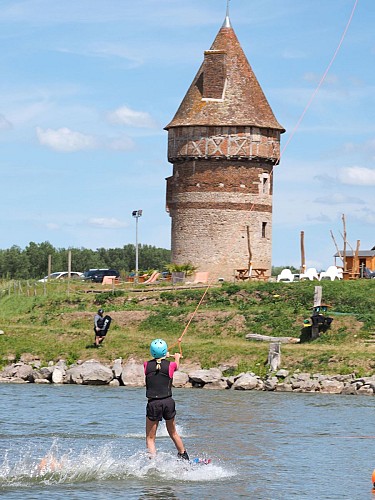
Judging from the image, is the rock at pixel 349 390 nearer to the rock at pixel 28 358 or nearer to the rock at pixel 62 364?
the rock at pixel 62 364

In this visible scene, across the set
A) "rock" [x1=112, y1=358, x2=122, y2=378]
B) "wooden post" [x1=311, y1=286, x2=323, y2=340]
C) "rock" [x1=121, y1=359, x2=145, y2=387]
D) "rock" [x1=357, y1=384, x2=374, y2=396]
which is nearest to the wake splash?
"rock" [x1=357, y1=384, x2=374, y2=396]

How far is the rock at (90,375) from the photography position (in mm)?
38281

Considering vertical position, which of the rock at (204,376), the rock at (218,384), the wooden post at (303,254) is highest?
the wooden post at (303,254)

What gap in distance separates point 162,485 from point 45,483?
1.96 m

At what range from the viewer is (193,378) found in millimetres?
37781

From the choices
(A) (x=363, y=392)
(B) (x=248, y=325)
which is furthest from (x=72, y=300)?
(A) (x=363, y=392)

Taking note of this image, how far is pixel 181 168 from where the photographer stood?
64188 mm

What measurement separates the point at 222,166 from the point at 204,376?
2646cm

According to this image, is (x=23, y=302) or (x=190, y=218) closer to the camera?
(x=23, y=302)

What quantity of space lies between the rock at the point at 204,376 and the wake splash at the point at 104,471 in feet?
57.2

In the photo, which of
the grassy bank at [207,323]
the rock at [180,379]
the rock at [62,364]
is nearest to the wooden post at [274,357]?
the grassy bank at [207,323]

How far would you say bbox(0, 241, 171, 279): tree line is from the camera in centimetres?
10962

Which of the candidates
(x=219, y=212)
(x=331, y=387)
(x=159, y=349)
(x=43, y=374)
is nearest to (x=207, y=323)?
(x=43, y=374)

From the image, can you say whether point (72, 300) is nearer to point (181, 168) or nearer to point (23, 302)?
point (23, 302)
